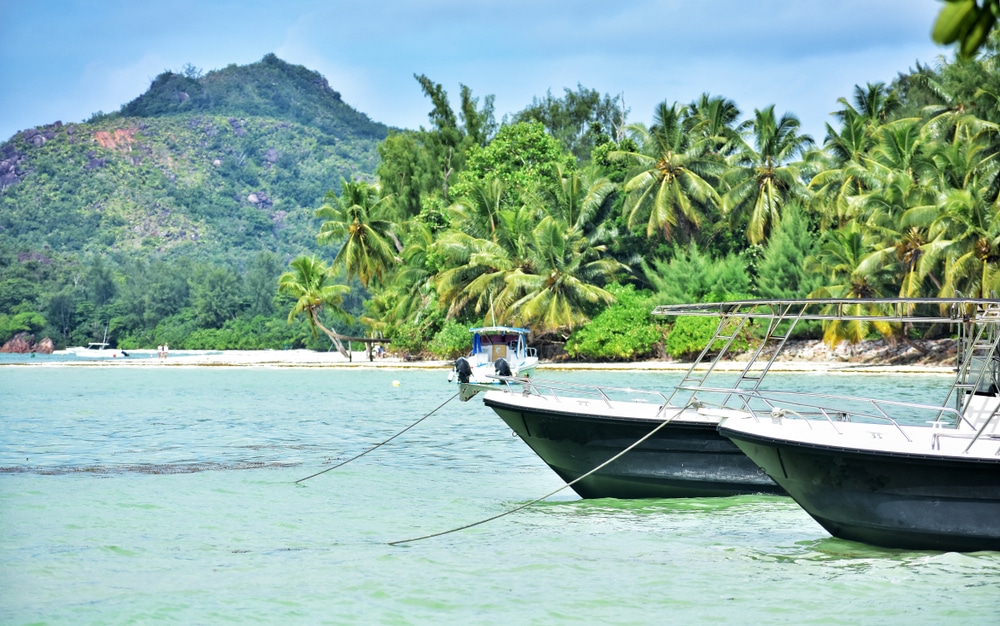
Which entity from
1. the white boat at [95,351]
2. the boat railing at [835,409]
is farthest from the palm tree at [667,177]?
the white boat at [95,351]

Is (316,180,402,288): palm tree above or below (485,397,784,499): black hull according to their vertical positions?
above

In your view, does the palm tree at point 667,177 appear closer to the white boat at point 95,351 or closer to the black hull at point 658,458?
the black hull at point 658,458

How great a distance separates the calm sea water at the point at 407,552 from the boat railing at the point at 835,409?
1.22 metres

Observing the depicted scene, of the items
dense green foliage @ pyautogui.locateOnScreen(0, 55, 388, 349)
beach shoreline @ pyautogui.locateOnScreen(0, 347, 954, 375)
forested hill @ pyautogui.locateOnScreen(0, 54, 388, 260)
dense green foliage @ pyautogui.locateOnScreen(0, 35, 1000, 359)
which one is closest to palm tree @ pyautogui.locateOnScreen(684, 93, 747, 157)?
dense green foliage @ pyautogui.locateOnScreen(0, 35, 1000, 359)

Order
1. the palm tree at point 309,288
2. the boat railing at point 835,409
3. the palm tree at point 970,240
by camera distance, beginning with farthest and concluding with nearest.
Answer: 1. the palm tree at point 309,288
2. the palm tree at point 970,240
3. the boat railing at point 835,409

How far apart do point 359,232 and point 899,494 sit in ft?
157

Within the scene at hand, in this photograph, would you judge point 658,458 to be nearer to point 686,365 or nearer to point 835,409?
point 835,409

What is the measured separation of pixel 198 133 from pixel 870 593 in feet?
615

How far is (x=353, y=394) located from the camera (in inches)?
1435

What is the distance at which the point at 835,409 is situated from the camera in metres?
11.8

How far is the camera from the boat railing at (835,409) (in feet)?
32.7

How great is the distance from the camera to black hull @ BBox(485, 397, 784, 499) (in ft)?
39.5

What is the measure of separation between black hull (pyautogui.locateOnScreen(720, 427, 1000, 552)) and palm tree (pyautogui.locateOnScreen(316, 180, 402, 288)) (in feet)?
154

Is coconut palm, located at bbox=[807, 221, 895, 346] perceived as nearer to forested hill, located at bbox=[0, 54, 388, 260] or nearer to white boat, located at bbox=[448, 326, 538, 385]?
white boat, located at bbox=[448, 326, 538, 385]
